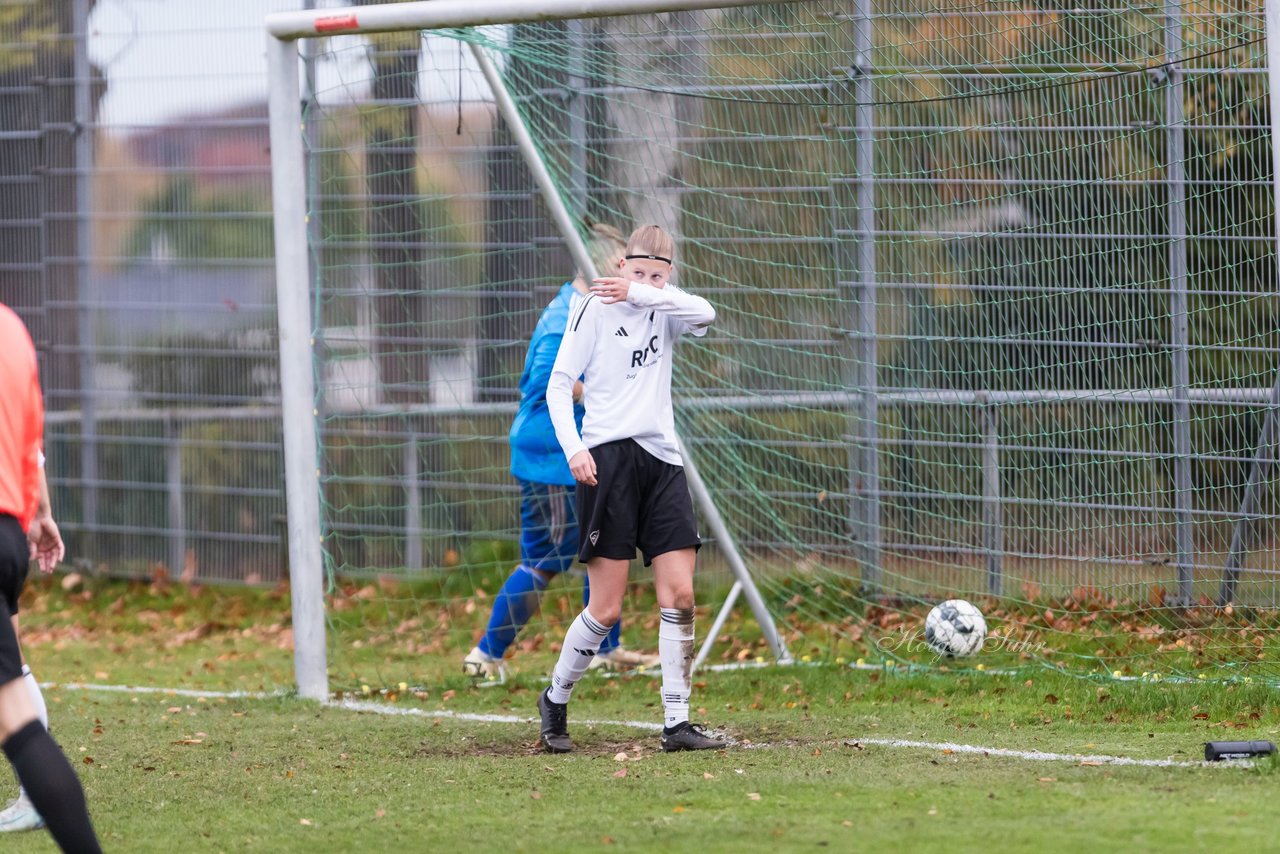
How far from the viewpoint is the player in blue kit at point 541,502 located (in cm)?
719

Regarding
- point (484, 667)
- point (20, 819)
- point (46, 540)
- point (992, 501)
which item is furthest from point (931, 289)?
point (20, 819)

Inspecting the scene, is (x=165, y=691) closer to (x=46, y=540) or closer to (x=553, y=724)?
(x=553, y=724)

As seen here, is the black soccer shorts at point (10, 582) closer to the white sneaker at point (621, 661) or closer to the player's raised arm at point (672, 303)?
the player's raised arm at point (672, 303)

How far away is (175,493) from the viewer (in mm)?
11328

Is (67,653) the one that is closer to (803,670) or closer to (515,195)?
(515,195)

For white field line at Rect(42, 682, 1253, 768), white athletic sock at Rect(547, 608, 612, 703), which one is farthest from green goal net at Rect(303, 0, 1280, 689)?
white athletic sock at Rect(547, 608, 612, 703)

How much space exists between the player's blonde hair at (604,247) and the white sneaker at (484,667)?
1.92 m

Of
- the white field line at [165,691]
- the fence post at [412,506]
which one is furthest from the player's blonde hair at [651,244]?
the fence post at [412,506]

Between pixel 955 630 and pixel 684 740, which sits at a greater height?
pixel 955 630

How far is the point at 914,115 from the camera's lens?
7750 millimetres

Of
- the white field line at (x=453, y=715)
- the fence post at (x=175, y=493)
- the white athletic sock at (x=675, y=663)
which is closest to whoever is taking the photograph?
the white athletic sock at (x=675, y=663)

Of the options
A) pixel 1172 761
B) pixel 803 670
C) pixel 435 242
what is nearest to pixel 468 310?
pixel 435 242

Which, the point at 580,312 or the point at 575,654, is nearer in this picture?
the point at 580,312

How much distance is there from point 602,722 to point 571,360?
65.8 inches
